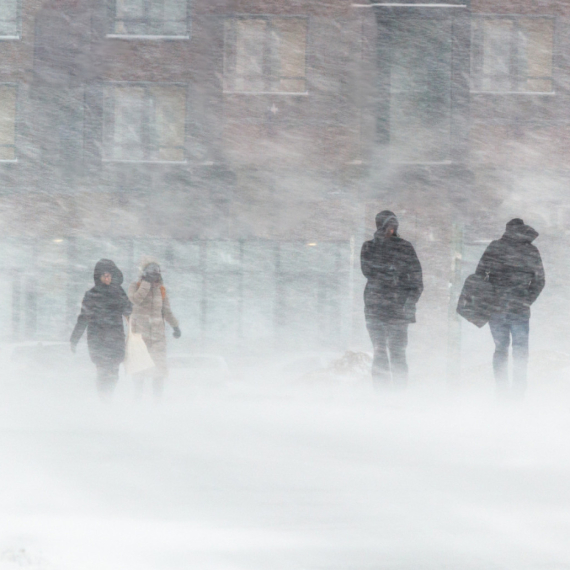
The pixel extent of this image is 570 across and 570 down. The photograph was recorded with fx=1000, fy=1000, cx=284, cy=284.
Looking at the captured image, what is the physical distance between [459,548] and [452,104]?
19.6 metres

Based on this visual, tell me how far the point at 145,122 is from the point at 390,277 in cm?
1691

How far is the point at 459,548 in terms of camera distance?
4.07 meters

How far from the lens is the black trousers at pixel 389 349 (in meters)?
8.73

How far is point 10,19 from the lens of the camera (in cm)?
2477

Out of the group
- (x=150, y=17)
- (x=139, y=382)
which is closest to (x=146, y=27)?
(x=150, y=17)

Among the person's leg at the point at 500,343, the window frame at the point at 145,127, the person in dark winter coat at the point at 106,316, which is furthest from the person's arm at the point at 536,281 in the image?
the window frame at the point at 145,127

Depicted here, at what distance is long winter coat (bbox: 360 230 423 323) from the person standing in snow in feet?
7.51

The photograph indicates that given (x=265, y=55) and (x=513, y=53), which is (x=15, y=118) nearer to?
(x=265, y=55)

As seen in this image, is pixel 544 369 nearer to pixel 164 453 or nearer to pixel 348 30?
pixel 164 453

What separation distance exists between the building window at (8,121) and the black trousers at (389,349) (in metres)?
17.8

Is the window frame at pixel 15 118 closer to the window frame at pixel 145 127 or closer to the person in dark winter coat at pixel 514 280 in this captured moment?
the window frame at pixel 145 127

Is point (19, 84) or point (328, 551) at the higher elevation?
point (19, 84)

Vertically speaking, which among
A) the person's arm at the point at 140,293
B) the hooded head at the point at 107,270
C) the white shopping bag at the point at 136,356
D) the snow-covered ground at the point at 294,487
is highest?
the hooded head at the point at 107,270

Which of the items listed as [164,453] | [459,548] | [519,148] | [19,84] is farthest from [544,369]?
[19,84]
